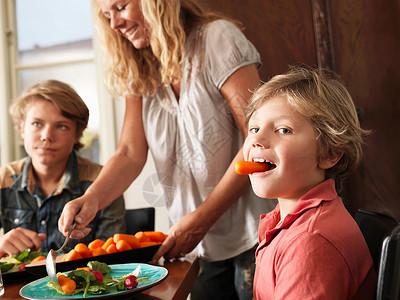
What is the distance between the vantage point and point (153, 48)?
3.55 feet

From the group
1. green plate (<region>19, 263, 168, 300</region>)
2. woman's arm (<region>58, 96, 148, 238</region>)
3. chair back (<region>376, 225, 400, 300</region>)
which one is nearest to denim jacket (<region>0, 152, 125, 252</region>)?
woman's arm (<region>58, 96, 148, 238</region>)

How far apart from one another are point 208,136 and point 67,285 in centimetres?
49

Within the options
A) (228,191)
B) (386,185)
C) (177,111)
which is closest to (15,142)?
(177,111)

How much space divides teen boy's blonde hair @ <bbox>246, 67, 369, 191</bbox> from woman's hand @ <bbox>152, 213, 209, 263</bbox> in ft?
1.05

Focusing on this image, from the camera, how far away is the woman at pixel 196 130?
0.97 m

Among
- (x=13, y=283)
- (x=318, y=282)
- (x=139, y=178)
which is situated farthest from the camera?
(x=139, y=178)

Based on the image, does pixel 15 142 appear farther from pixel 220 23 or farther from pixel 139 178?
pixel 220 23

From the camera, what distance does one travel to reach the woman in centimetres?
97

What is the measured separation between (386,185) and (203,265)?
550 millimetres

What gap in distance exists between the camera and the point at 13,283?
0.84 m

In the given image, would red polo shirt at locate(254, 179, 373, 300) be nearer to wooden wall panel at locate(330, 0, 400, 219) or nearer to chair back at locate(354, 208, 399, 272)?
chair back at locate(354, 208, 399, 272)

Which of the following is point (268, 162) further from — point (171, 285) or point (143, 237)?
point (143, 237)

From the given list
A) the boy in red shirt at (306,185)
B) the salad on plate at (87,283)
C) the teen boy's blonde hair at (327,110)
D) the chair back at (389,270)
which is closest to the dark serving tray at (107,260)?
the salad on plate at (87,283)

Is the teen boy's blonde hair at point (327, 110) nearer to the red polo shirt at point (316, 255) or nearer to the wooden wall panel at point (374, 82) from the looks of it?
the red polo shirt at point (316, 255)
